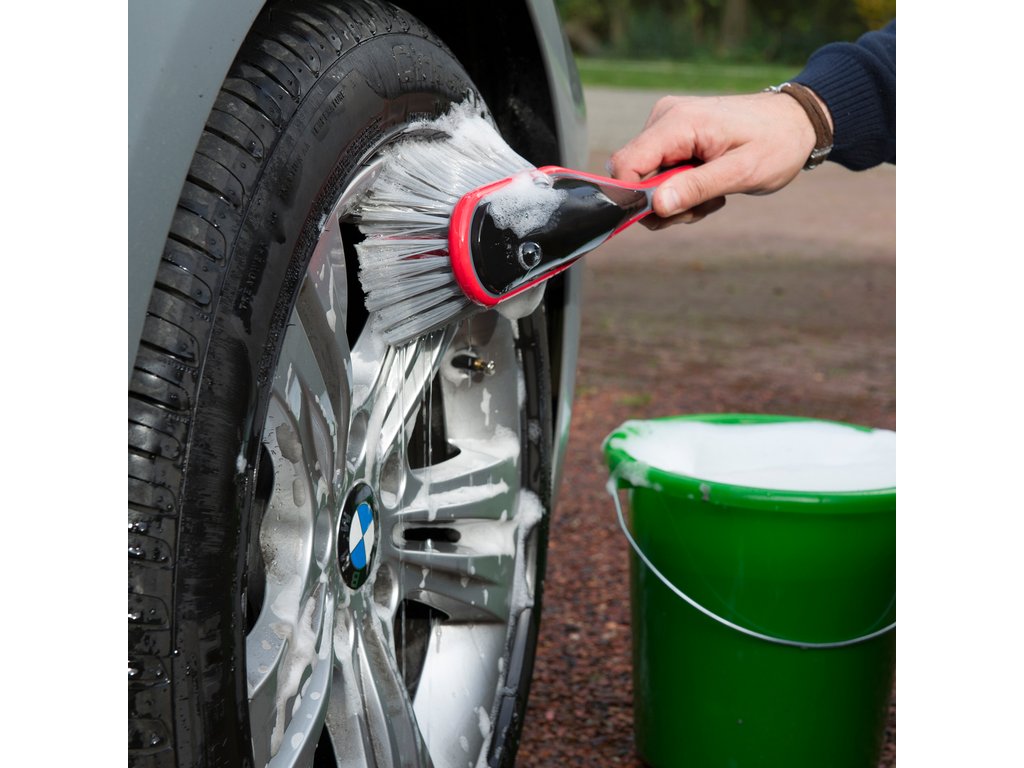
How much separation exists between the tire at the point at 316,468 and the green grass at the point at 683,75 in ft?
45.8

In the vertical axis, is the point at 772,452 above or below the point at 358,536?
above

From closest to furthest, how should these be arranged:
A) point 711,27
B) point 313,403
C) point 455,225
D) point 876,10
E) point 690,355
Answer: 1. point 313,403
2. point 455,225
3. point 690,355
4. point 876,10
5. point 711,27

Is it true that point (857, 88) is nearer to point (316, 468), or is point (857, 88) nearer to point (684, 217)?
point (684, 217)

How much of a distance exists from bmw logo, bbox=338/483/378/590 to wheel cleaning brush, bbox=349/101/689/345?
0.20 metres

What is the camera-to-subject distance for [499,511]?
1.88 metres

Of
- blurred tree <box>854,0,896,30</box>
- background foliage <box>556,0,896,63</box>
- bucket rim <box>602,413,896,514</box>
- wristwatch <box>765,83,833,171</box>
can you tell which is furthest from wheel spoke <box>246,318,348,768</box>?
background foliage <box>556,0,896,63</box>

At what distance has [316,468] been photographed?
1.41 metres

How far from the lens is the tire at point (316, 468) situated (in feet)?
3.67

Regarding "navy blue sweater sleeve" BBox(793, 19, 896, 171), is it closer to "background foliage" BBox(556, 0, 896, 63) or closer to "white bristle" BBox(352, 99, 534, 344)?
"white bristle" BBox(352, 99, 534, 344)

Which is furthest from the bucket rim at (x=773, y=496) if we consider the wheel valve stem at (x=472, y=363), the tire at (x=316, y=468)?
the wheel valve stem at (x=472, y=363)

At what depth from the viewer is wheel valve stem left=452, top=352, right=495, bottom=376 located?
184 centimetres

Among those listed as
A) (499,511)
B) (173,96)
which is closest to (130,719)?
(173,96)

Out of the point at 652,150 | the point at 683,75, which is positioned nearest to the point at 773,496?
the point at 652,150

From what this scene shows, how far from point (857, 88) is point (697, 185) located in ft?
1.33
